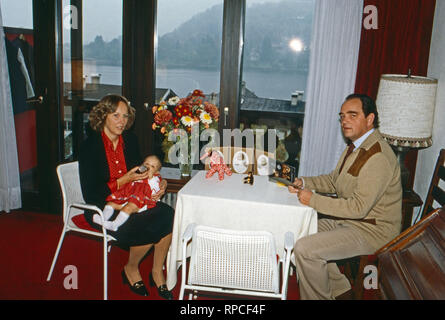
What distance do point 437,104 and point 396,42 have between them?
0.63 meters

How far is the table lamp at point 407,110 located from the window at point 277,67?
3.29 ft

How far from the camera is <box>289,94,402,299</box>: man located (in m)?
2.54

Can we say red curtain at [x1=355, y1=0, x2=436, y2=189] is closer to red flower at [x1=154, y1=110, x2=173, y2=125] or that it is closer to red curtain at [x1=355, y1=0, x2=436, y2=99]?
red curtain at [x1=355, y1=0, x2=436, y2=99]

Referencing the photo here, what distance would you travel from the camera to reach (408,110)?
9.83ft

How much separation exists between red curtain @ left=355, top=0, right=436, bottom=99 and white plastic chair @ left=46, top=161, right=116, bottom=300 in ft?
8.03

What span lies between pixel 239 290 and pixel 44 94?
9.91 ft

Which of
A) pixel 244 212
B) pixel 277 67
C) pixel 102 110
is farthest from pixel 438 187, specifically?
pixel 102 110

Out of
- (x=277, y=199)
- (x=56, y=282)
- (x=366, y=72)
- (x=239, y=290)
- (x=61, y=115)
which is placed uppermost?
(x=366, y=72)

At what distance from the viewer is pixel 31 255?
11.4 feet

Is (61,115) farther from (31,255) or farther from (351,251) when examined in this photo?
(351,251)

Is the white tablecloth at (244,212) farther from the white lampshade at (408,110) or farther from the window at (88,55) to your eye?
the window at (88,55)

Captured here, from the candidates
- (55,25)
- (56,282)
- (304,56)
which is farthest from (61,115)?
(304,56)

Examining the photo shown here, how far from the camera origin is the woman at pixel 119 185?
9.41 ft

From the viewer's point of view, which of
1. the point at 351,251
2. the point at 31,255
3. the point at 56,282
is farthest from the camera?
the point at 31,255
